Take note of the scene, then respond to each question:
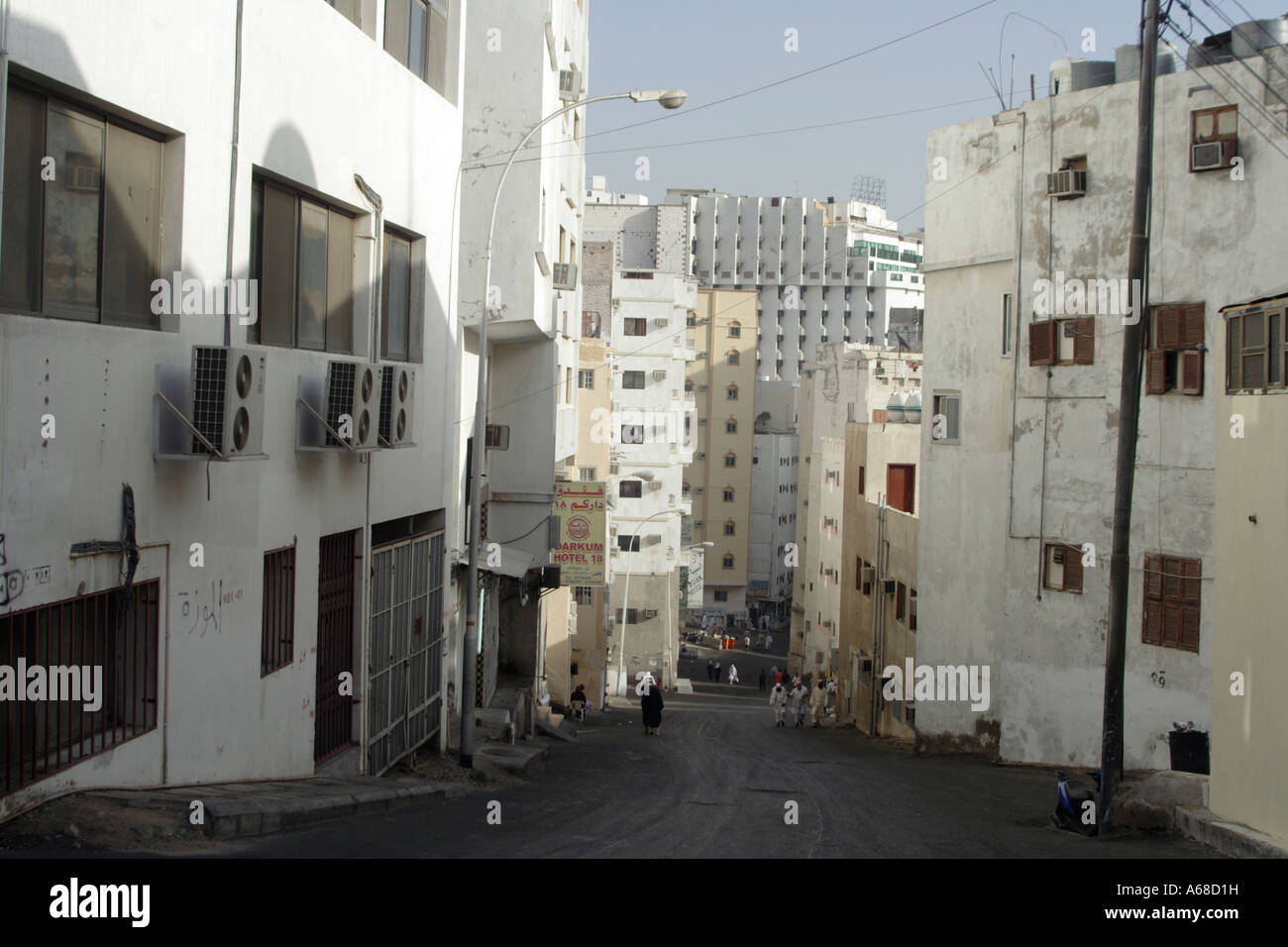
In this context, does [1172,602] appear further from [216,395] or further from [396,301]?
[216,395]

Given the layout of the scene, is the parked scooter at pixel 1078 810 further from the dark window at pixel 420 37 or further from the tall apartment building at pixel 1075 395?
the dark window at pixel 420 37

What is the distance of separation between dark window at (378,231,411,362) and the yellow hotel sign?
10.8 metres

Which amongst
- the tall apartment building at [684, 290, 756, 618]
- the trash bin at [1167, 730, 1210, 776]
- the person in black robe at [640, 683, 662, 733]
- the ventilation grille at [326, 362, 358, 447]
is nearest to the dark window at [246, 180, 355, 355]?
the ventilation grille at [326, 362, 358, 447]

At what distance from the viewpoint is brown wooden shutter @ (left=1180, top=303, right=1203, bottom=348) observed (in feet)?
66.1

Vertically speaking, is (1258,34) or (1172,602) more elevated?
(1258,34)

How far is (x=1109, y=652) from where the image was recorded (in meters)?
13.6

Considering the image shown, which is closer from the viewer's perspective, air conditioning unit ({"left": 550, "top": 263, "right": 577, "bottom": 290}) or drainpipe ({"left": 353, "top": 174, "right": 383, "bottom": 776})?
drainpipe ({"left": 353, "top": 174, "right": 383, "bottom": 776})

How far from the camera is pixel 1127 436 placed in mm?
13383

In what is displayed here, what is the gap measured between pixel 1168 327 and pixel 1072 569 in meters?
4.62

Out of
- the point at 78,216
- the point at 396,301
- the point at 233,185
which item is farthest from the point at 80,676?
the point at 396,301

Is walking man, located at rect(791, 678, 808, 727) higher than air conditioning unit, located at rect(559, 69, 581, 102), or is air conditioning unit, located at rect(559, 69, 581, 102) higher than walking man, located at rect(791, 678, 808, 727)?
air conditioning unit, located at rect(559, 69, 581, 102)

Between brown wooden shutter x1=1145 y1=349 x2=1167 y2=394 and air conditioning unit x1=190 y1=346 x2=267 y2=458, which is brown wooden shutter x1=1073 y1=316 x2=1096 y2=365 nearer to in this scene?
brown wooden shutter x1=1145 y1=349 x2=1167 y2=394
